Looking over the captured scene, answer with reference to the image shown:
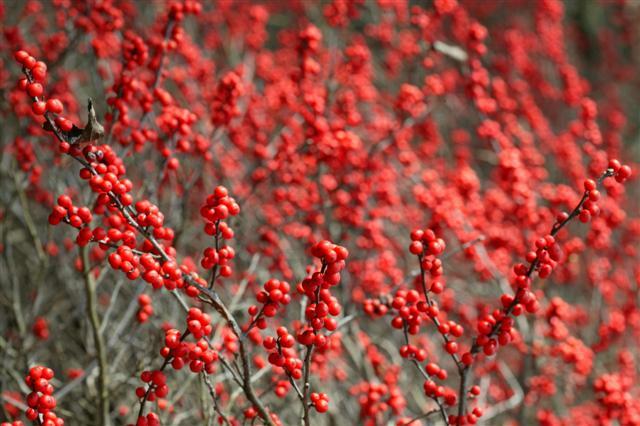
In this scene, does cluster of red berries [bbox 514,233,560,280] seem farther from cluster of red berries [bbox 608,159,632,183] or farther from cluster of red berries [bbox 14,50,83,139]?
cluster of red berries [bbox 14,50,83,139]

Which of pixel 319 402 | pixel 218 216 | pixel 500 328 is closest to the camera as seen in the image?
pixel 218 216

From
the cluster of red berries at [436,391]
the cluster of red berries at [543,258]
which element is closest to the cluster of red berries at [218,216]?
the cluster of red berries at [436,391]

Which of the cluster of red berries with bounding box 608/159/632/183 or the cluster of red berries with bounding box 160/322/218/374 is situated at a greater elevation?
the cluster of red berries with bounding box 608/159/632/183

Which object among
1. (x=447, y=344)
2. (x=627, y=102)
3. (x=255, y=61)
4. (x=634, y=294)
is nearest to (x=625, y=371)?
(x=634, y=294)

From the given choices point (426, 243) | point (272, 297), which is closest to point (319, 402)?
point (272, 297)

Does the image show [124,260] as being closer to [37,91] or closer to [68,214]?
[68,214]

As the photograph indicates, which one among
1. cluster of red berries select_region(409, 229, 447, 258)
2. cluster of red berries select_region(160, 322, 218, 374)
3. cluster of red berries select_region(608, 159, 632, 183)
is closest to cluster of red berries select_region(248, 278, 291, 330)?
cluster of red berries select_region(160, 322, 218, 374)
